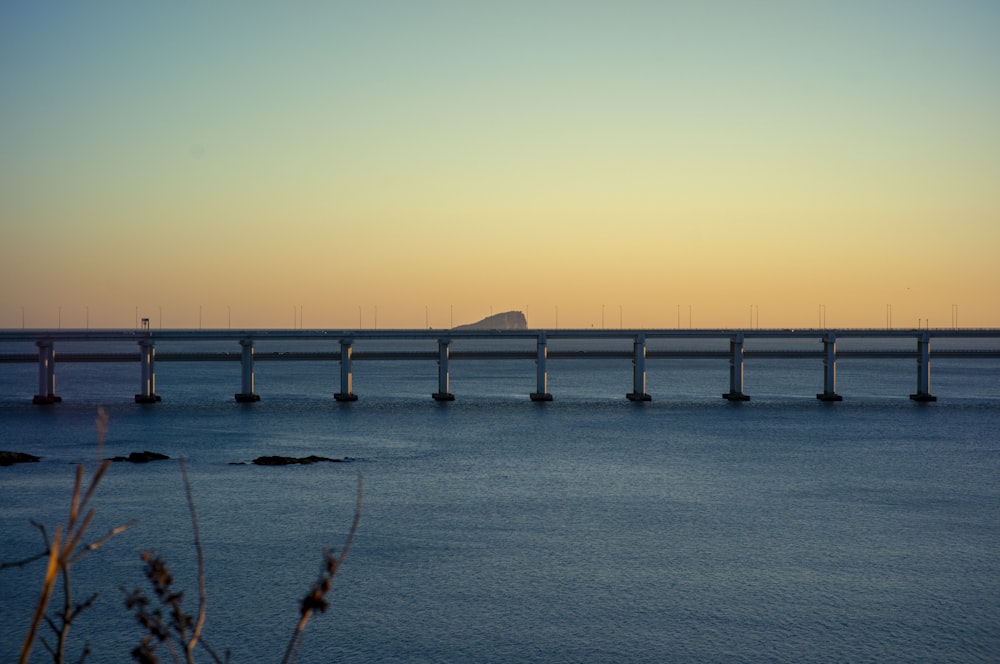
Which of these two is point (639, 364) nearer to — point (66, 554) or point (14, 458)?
point (14, 458)

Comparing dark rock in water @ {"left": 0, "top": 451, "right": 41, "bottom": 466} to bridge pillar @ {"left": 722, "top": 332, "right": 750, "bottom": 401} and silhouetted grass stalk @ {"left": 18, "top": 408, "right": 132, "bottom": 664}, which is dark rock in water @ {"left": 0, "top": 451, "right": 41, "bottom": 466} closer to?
silhouetted grass stalk @ {"left": 18, "top": 408, "right": 132, "bottom": 664}

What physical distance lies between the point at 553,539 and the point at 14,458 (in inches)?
1444

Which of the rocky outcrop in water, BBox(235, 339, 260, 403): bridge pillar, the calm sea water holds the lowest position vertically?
the calm sea water

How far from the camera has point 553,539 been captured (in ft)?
118

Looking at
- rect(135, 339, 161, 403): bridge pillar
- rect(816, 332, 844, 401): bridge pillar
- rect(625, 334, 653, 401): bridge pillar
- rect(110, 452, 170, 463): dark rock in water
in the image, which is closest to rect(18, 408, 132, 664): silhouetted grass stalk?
rect(110, 452, 170, 463): dark rock in water

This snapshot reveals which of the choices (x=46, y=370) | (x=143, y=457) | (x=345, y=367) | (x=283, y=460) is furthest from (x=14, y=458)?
(x=345, y=367)

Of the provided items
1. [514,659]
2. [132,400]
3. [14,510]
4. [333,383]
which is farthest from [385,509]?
[333,383]

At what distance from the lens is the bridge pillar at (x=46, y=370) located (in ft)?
331

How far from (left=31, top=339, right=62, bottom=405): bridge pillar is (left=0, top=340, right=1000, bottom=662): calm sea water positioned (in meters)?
19.5

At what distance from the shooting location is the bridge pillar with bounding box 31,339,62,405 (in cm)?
10075

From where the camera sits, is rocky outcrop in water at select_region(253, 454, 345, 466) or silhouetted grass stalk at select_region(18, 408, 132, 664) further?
rocky outcrop in water at select_region(253, 454, 345, 466)

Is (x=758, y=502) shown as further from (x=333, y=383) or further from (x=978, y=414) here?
(x=333, y=383)

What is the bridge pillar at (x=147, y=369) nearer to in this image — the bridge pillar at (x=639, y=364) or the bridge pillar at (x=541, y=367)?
the bridge pillar at (x=541, y=367)

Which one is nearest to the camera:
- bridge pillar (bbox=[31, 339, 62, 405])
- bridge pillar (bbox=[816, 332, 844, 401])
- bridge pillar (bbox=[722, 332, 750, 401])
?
bridge pillar (bbox=[31, 339, 62, 405])
